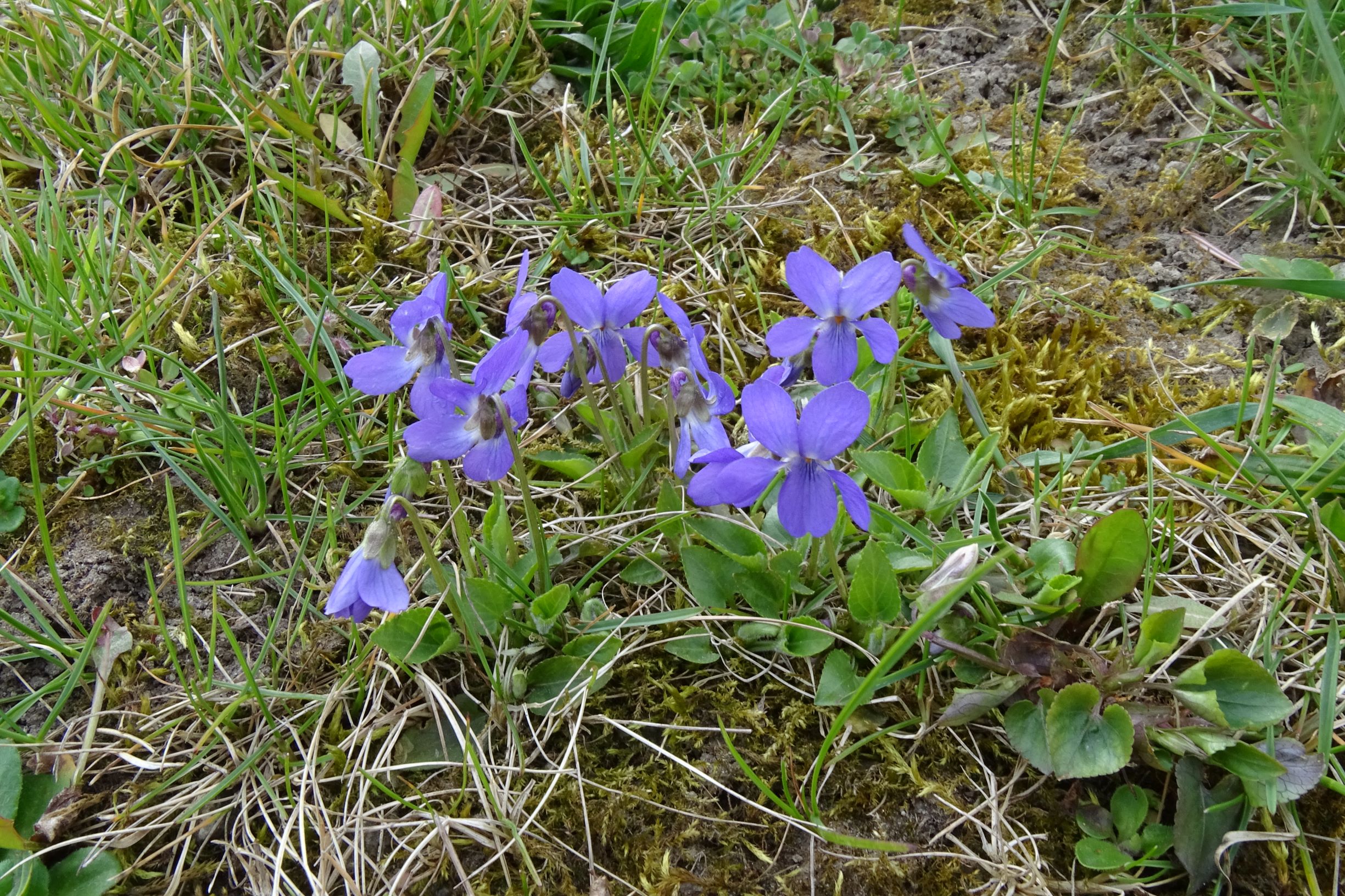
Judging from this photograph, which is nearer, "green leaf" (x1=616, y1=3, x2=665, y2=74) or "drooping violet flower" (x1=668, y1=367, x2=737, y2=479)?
"drooping violet flower" (x1=668, y1=367, x2=737, y2=479)

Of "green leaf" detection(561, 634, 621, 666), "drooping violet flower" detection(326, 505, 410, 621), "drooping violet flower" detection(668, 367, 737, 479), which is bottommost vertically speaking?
"green leaf" detection(561, 634, 621, 666)

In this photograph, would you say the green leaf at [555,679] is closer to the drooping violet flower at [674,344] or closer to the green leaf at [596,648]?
the green leaf at [596,648]

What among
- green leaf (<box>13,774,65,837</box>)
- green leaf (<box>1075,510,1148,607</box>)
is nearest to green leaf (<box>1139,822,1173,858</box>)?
green leaf (<box>1075,510,1148,607</box>)

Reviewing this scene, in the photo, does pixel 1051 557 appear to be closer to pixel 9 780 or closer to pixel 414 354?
pixel 414 354

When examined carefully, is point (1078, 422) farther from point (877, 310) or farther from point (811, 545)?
point (811, 545)

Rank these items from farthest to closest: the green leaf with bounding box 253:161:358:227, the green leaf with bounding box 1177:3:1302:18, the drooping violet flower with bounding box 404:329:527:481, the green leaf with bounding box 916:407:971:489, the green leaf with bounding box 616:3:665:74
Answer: the green leaf with bounding box 616:3:665:74, the green leaf with bounding box 253:161:358:227, the green leaf with bounding box 1177:3:1302:18, the green leaf with bounding box 916:407:971:489, the drooping violet flower with bounding box 404:329:527:481

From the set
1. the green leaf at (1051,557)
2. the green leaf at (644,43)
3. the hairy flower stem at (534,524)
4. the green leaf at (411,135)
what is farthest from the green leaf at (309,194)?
the green leaf at (1051,557)

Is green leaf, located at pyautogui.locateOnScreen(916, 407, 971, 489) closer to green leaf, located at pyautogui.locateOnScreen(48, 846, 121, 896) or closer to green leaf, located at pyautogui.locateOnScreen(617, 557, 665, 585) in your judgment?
green leaf, located at pyautogui.locateOnScreen(617, 557, 665, 585)

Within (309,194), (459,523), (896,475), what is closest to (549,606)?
(459,523)
